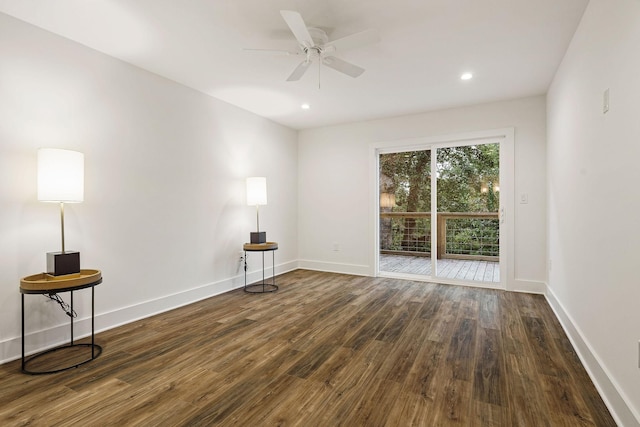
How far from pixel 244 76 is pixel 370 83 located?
137 cm

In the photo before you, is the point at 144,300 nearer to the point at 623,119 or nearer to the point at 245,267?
the point at 245,267

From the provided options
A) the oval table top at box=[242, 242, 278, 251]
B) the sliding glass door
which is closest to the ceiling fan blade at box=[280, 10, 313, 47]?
the oval table top at box=[242, 242, 278, 251]

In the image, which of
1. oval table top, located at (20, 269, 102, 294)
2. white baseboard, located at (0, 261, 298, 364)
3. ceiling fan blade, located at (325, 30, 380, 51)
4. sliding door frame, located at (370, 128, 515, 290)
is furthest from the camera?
sliding door frame, located at (370, 128, 515, 290)

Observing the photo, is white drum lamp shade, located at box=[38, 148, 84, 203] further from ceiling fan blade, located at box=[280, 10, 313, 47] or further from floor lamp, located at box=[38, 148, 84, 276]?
ceiling fan blade, located at box=[280, 10, 313, 47]

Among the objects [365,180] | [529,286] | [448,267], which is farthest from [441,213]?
[529,286]

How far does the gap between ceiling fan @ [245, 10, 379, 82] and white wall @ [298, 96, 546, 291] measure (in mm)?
Result: 2355

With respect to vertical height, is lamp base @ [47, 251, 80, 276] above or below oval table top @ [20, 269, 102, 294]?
above

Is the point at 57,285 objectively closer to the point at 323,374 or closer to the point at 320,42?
the point at 323,374

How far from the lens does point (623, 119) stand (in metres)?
1.57

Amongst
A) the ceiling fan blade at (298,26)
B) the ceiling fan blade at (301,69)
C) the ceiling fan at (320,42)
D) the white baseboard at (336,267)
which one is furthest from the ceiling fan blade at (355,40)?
the white baseboard at (336,267)

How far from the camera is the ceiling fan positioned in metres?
2.10

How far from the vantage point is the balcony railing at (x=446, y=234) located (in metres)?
4.52

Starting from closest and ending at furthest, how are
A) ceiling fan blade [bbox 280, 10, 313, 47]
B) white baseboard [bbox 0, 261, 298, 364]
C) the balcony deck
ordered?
ceiling fan blade [bbox 280, 10, 313, 47] → white baseboard [bbox 0, 261, 298, 364] → the balcony deck

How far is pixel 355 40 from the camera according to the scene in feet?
7.45
